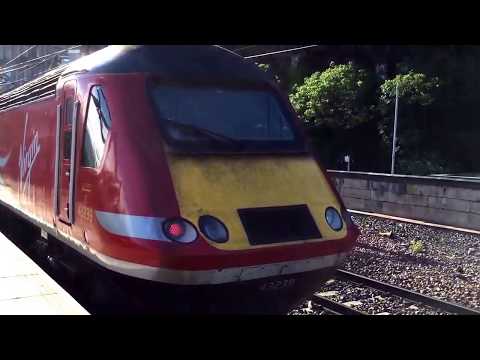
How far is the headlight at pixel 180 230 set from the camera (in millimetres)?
4016

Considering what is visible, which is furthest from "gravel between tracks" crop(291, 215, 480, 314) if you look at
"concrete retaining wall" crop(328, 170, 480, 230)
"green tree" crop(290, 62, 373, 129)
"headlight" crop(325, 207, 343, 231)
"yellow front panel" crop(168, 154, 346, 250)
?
"green tree" crop(290, 62, 373, 129)

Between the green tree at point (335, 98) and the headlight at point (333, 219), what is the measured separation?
75.6 ft

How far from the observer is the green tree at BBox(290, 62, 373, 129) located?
89.2 feet

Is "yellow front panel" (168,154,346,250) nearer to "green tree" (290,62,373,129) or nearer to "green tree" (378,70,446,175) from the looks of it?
"green tree" (378,70,446,175)

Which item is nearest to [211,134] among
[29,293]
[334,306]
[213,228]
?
[213,228]

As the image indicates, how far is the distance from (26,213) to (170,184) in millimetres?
4115

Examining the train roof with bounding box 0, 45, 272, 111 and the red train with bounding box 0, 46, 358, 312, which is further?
the train roof with bounding box 0, 45, 272, 111

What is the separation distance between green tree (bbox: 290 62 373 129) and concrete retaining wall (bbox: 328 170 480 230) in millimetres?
12780

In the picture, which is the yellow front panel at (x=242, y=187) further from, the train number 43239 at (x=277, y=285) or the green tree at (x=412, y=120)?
the green tree at (x=412, y=120)

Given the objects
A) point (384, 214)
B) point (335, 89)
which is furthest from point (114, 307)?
point (335, 89)

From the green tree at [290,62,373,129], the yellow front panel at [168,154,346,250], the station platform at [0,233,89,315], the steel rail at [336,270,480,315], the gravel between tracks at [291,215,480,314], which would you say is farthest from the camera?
the green tree at [290,62,373,129]

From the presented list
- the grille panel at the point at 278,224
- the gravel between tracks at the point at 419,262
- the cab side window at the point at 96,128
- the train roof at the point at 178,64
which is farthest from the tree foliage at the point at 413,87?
the cab side window at the point at 96,128

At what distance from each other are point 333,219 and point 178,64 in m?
2.17

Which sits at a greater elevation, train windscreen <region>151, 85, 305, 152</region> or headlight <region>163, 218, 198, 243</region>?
train windscreen <region>151, 85, 305, 152</region>
